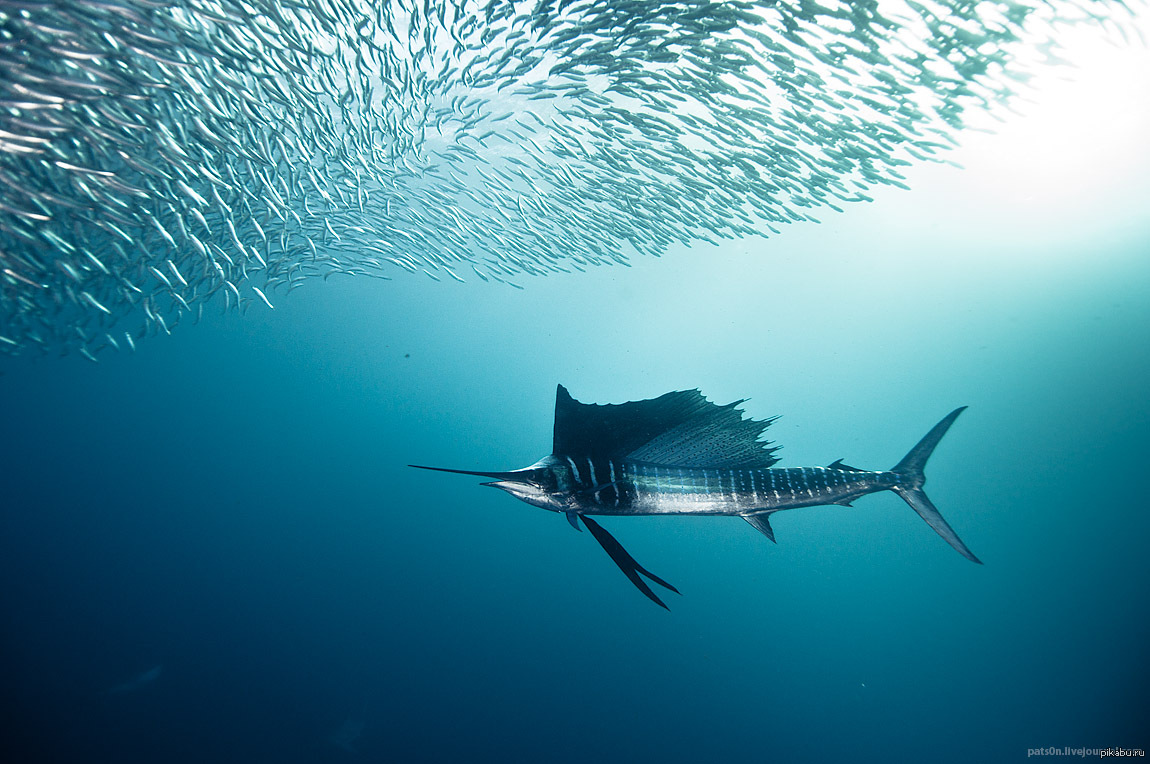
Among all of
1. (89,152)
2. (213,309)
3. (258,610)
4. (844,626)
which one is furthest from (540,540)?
(213,309)

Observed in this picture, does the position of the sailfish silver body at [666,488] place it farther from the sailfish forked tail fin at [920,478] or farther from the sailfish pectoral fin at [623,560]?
the sailfish forked tail fin at [920,478]

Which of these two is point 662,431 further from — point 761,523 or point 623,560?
point 761,523

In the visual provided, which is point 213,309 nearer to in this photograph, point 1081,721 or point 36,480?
point 36,480

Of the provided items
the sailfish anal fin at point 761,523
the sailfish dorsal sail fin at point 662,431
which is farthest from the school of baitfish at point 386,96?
the sailfish anal fin at point 761,523

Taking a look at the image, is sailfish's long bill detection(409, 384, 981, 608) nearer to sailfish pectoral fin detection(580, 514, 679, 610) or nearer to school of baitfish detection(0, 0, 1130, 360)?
sailfish pectoral fin detection(580, 514, 679, 610)

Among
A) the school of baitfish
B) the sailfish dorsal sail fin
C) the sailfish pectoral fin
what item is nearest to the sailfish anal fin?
the sailfish dorsal sail fin

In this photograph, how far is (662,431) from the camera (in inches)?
68.5

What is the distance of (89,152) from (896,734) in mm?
18282

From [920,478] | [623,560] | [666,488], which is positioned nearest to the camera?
[623,560]

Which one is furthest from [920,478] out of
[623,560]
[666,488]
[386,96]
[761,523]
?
[386,96]

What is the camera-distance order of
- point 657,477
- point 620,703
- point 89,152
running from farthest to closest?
point 620,703, point 89,152, point 657,477

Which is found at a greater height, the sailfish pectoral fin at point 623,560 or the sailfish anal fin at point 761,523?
the sailfish pectoral fin at point 623,560

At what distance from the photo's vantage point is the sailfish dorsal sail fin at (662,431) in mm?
1746

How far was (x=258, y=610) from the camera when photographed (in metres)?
11.9
